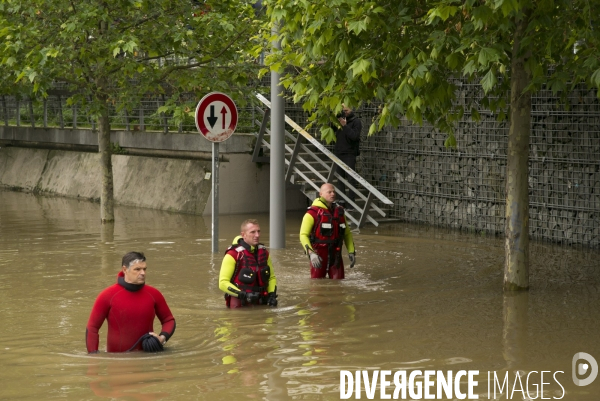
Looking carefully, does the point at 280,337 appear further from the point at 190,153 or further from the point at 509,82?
the point at 190,153

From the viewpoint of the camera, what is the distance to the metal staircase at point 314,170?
19.3 m

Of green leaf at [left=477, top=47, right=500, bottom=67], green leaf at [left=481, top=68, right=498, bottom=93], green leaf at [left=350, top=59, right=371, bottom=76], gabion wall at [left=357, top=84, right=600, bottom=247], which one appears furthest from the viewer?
gabion wall at [left=357, top=84, right=600, bottom=247]

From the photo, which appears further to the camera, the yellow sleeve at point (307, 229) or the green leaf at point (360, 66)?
the yellow sleeve at point (307, 229)

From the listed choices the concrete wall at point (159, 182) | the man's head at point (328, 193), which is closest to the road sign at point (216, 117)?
the man's head at point (328, 193)

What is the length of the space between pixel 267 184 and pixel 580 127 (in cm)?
764

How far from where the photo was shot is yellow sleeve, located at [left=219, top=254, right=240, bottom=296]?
34.8 feet

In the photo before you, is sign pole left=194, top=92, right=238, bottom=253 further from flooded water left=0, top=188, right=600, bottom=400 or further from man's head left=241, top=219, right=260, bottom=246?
man's head left=241, top=219, right=260, bottom=246

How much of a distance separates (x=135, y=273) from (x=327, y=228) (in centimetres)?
511

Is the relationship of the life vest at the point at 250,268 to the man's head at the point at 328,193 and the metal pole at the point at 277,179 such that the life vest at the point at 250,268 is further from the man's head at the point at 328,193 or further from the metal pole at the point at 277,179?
the metal pole at the point at 277,179

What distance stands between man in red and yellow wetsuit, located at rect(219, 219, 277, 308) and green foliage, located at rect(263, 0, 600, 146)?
5.73ft

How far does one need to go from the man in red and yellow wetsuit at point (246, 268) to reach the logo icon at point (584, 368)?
11.3ft

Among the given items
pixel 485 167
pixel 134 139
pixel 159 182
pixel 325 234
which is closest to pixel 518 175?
pixel 325 234

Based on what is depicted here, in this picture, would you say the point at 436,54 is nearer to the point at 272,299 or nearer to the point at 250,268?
the point at 250,268

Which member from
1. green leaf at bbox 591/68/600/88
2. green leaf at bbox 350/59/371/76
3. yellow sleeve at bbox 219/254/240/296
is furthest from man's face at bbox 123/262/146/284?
green leaf at bbox 591/68/600/88
